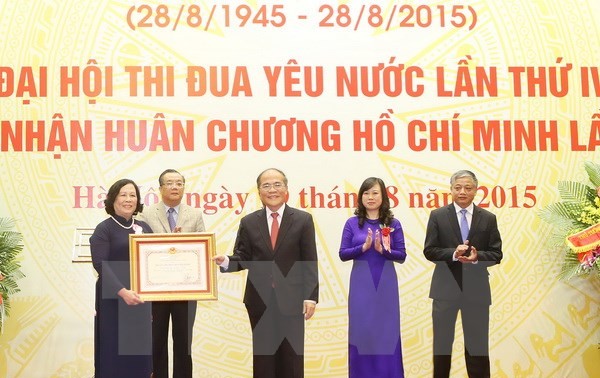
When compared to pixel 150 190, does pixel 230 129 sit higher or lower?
higher

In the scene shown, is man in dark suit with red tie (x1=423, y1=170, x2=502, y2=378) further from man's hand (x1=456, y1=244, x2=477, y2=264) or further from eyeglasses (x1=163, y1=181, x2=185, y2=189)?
eyeglasses (x1=163, y1=181, x2=185, y2=189)

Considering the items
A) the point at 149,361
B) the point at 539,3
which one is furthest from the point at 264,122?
the point at 539,3

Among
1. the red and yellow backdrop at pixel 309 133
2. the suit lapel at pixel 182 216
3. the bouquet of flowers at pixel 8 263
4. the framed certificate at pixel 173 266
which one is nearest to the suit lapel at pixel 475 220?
the red and yellow backdrop at pixel 309 133

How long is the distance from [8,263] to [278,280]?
5.98ft

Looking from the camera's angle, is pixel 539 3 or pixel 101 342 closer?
pixel 101 342

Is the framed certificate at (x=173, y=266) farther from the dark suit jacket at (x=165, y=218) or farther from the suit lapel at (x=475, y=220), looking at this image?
the suit lapel at (x=475, y=220)

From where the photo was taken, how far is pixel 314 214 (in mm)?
4746

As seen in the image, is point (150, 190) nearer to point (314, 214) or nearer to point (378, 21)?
point (314, 214)

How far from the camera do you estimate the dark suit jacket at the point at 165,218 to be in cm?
432

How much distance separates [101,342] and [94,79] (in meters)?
1.87

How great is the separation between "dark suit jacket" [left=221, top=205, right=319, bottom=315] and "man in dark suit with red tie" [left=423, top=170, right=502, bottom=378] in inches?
32.9

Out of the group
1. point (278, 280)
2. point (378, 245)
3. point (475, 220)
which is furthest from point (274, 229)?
point (475, 220)

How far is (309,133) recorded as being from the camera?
188 inches

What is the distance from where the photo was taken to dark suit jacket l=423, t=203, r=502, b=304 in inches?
170
